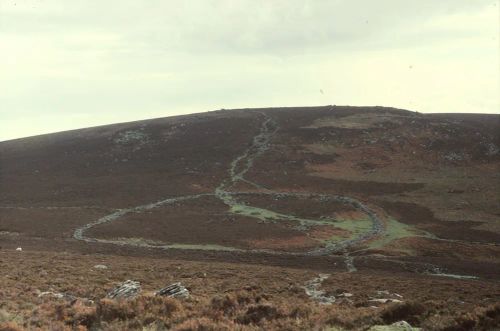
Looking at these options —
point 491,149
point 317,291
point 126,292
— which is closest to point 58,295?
point 126,292

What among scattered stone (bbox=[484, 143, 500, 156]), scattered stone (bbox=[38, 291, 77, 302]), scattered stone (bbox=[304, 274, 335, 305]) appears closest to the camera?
scattered stone (bbox=[38, 291, 77, 302])

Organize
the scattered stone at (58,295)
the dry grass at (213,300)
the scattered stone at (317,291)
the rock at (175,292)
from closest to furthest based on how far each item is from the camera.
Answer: the dry grass at (213,300) < the rock at (175,292) < the scattered stone at (58,295) < the scattered stone at (317,291)

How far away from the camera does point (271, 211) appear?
59688 millimetres

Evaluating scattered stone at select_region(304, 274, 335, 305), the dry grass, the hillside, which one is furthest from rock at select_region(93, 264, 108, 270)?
scattered stone at select_region(304, 274, 335, 305)

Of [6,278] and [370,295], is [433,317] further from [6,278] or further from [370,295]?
[6,278]

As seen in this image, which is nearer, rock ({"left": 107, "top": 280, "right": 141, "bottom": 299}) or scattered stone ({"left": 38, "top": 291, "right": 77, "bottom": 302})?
rock ({"left": 107, "top": 280, "right": 141, "bottom": 299})

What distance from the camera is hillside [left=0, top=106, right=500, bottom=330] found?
987 inches

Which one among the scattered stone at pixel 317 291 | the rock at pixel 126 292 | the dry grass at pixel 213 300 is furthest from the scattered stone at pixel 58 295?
the scattered stone at pixel 317 291

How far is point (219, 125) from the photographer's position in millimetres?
104812

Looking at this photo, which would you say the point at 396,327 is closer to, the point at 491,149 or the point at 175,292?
the point at 175,292

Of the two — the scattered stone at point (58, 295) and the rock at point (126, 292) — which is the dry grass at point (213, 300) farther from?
the rock at point (126, 292)

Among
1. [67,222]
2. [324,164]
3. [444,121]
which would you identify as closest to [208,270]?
[67,222]

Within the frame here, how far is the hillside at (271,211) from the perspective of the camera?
25062 mm

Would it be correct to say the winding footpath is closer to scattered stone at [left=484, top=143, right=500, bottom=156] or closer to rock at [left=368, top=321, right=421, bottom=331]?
rock at [left=368, top=321, right=421, bottom=331]
